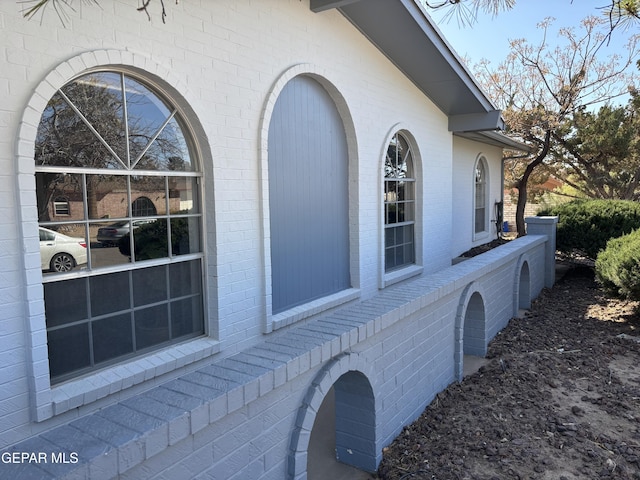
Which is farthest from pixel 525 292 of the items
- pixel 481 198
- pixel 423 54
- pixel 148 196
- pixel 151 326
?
pixel 148 196

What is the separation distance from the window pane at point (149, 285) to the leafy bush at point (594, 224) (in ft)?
36.9

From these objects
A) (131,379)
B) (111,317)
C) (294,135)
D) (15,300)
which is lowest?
(131,379)

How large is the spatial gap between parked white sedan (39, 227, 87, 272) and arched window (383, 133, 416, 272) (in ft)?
17.3

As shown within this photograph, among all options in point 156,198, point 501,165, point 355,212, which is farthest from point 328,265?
point 501,165

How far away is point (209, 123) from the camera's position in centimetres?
467

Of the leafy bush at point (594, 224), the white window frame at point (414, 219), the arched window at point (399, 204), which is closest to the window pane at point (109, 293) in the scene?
the white window frame at point (414, 219)

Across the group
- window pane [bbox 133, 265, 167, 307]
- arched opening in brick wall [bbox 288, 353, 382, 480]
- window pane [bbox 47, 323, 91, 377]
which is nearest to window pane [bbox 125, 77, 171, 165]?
window pane [bbox 133, 265, 167, 307]

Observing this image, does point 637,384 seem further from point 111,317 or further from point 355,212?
point 111,317

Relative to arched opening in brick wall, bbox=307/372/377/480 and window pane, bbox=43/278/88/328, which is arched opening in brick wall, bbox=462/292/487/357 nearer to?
arched opening in brick wall, bbox=307/372/377/480

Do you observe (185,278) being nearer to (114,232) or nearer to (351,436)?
(114,232)

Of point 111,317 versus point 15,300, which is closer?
point 15,300

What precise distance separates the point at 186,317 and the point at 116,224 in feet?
3.89

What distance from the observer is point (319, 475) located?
435cm

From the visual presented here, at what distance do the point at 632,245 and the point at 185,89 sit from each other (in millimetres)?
8160
